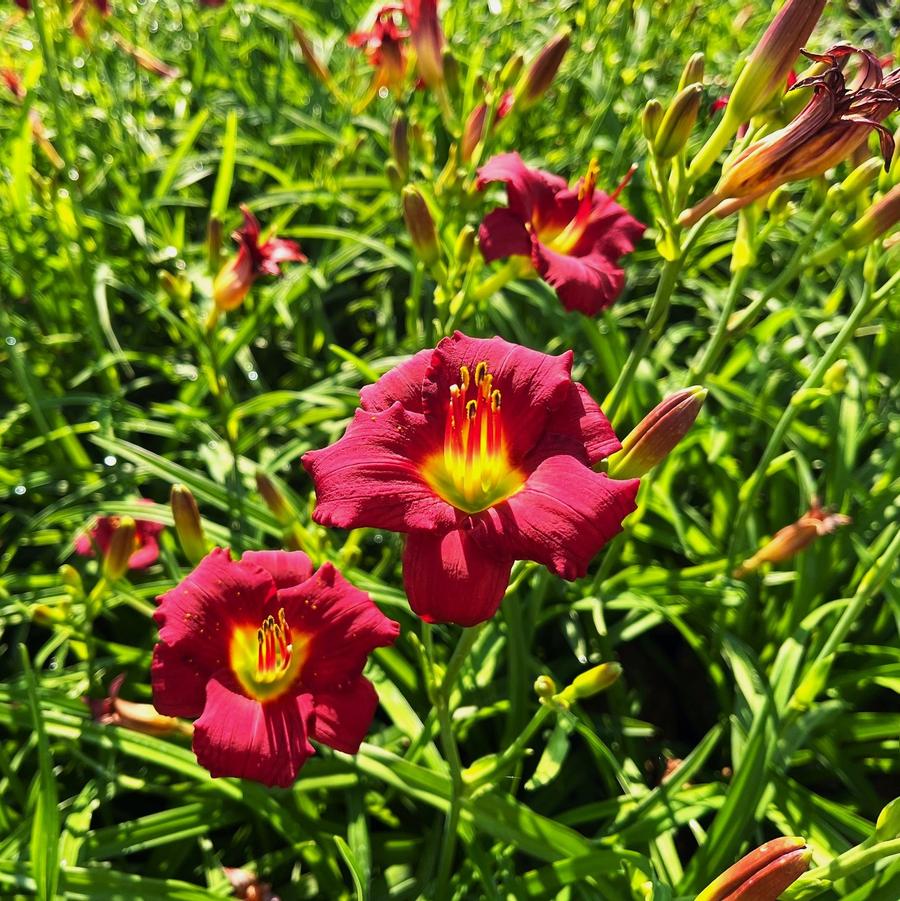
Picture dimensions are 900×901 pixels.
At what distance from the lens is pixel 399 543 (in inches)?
63.0

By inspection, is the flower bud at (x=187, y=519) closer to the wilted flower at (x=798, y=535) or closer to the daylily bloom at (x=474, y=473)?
the daylily bloom at (x=474, y=473)

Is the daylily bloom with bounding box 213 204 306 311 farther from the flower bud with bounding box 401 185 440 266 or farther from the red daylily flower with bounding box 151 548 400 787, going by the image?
the red daylily flower with bounding box 151 548 400 787

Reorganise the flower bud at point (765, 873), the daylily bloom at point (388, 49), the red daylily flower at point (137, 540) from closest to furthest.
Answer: the flower bud at point (765, 873) → the red daylily flower at point (137, 540) → the daylily bloom at point (388, 49)

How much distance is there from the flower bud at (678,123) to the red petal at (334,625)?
0.74 m

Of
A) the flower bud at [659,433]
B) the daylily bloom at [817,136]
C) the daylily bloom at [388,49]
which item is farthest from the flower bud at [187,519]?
→ the daylily bloom at [388,49]

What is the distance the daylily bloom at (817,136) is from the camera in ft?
3.12

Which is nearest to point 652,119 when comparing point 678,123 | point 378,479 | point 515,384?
point 678,123

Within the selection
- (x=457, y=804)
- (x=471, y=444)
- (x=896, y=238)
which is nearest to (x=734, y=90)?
(x=896, y=238)

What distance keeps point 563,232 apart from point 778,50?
544mm

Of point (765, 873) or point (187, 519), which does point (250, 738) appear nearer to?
point (187, 519)

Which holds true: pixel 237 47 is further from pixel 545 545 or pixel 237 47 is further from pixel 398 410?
pixel 545 545

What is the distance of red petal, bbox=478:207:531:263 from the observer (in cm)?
132

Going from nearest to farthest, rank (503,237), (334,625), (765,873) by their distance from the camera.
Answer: (765,873) < (334,625) < (503,237)

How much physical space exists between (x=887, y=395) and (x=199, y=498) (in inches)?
65.3
